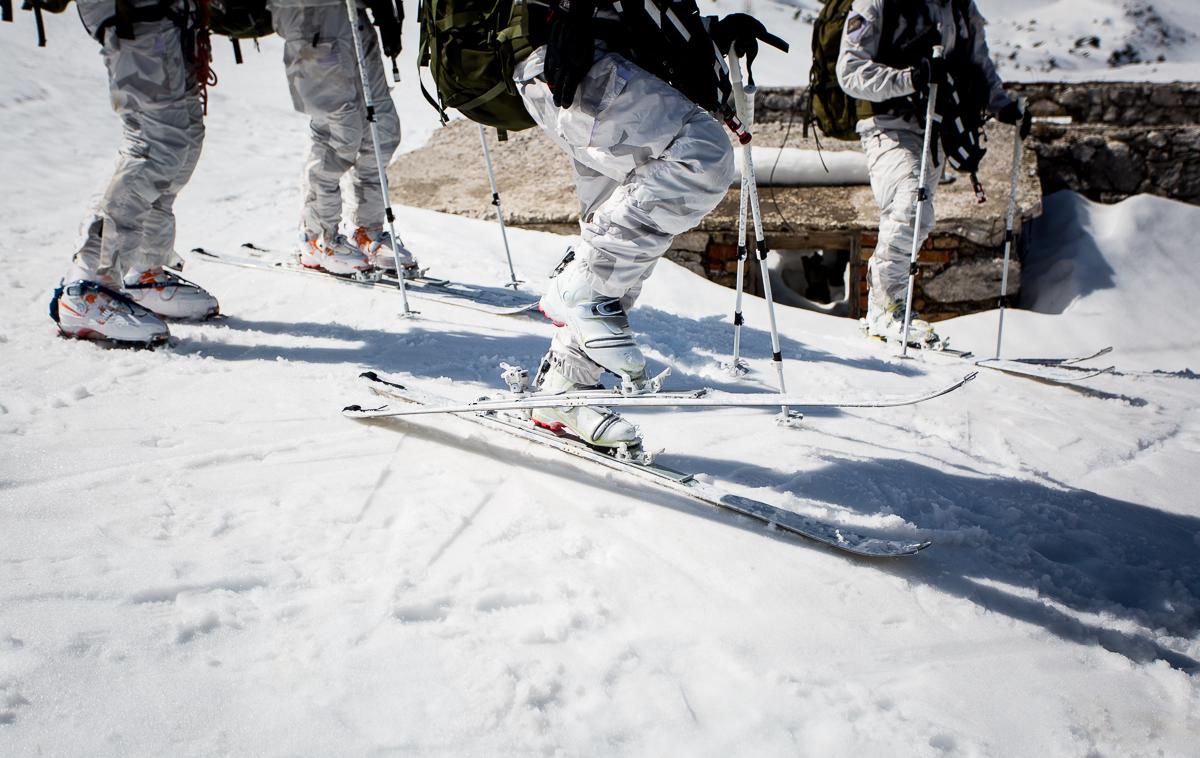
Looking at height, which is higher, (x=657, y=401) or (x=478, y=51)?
(x=478, y=51)

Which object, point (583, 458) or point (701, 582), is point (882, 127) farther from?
point (701, 582)

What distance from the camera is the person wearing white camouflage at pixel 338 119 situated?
4.28m

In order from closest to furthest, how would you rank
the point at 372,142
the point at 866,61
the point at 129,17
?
the point at 129,17 → the point at 866,61 → the point at 372,142

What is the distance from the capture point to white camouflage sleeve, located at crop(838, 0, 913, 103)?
4.49 meters

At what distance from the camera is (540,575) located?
6.24 ft

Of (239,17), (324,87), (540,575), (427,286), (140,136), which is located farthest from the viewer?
(427,286)

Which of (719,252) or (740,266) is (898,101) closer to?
(740,266)

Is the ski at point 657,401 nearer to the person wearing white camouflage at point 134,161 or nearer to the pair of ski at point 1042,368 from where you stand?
the person wearing white camouflage at point 134,161

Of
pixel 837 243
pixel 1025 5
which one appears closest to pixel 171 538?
pixel 837 243

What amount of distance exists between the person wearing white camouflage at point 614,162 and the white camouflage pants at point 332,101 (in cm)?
254

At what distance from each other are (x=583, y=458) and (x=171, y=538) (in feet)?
4.02

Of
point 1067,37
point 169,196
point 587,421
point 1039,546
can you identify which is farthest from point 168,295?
point 1067,37

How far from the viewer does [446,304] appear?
480 centimetres

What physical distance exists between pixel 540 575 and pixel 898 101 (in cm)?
421
